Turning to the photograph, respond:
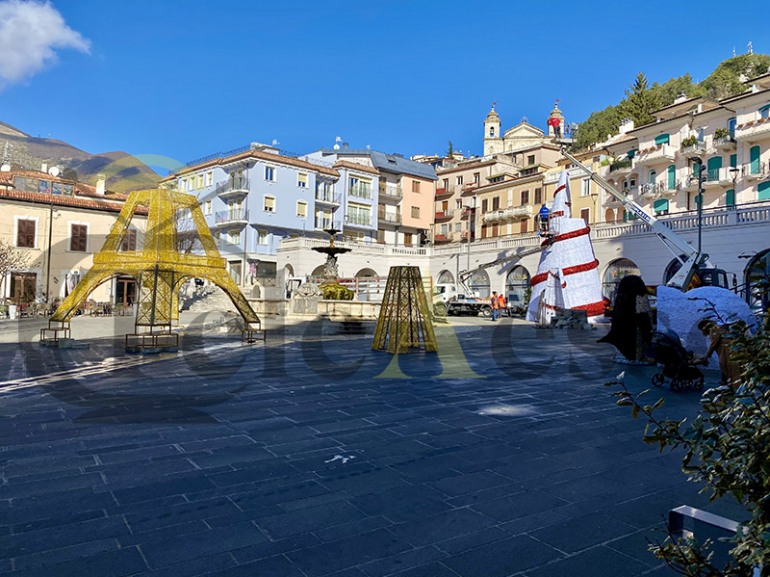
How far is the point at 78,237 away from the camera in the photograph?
37.8 m

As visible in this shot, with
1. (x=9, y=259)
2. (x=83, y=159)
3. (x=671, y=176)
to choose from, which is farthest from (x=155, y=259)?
(x=83, y=159)

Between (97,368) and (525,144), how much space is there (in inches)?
4204

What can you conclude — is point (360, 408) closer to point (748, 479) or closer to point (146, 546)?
point (146, 546)

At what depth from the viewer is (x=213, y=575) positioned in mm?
2936

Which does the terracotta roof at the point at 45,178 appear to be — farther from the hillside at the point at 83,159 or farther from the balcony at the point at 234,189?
the hillside at the point at 83,159

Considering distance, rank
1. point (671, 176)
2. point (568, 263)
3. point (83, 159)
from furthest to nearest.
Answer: point (83, 159) → point (671, 176) → point (568, 263)

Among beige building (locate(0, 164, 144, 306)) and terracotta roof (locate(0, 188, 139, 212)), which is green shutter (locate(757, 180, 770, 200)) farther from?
terracotta roof (locate(0, 188, 139, 212))

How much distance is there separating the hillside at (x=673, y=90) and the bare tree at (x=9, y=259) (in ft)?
165

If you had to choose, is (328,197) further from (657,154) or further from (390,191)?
(657,154)

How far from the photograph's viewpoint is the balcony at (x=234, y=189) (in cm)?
4750

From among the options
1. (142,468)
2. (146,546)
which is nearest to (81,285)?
(142,468)

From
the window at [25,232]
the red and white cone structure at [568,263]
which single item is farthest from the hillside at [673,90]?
the window at [25,232]

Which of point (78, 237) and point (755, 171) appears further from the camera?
point (78, 237)

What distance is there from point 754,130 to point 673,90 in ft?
116
